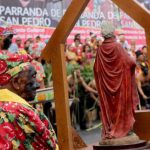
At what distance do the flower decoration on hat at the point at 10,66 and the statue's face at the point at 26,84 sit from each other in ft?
0.10

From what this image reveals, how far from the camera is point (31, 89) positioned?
233 centimetres

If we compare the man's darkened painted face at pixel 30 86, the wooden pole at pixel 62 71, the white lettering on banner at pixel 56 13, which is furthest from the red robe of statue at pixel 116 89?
the white lettering on banner at pixel 56 13

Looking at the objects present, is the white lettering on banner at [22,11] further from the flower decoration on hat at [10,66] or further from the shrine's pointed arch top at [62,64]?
the flower decoration on hat at [10,66]

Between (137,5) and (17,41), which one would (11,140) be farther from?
(17,41)

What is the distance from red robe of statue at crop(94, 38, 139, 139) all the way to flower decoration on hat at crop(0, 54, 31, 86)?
2.36 m

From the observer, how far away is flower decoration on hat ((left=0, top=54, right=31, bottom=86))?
2.23 m

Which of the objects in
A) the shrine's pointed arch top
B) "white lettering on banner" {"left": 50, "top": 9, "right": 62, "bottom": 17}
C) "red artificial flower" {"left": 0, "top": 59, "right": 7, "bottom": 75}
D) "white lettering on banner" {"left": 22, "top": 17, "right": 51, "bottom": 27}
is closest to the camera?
"red artificial flower" {"left": 0, "top": 59, "right": 7, "bottom": 75}

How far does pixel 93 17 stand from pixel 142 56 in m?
2.56

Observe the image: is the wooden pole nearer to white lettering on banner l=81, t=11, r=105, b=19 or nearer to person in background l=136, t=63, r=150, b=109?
person in background l=136, t=63, r=150, b=109

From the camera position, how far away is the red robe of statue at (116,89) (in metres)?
4.58

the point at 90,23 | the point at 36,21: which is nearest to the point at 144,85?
the point at 36,21

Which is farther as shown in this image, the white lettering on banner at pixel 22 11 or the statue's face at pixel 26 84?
the white lettering on banner at pixel 22 11

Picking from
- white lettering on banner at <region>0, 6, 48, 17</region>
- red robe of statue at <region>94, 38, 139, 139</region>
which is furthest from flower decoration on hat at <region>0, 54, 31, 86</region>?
white lettering on banner at <region>0, 6, 48, 17</region>

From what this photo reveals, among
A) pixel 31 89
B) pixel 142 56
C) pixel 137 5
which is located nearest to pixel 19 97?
pixel 31 89
